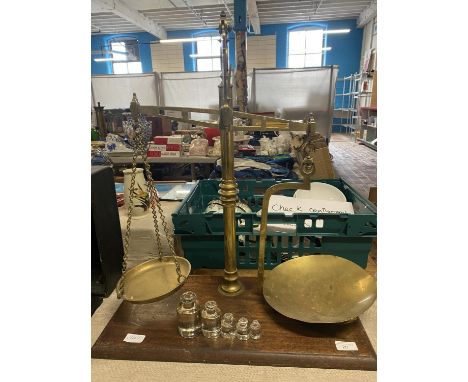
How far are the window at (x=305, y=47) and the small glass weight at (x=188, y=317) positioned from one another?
32.3 ft

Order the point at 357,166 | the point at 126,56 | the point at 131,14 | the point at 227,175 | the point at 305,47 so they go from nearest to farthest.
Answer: the point at 227,175
the point at 357,166
the point at 131,14
the point at 305,47
the point at 126,56

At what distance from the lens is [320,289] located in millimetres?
745

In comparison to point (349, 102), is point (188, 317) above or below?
below

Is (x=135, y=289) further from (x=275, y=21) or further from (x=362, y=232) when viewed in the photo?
(x=275, y=21)

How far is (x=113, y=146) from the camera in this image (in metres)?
2.33

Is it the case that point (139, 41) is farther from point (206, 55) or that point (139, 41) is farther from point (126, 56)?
point (206, 55)

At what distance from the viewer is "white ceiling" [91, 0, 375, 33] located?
283 inches

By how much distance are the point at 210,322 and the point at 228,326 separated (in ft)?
0.14

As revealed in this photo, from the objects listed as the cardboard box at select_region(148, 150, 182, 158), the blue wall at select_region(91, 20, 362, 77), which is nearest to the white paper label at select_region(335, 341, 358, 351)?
the cardboard box at select_region(148, 150, 182, 158)

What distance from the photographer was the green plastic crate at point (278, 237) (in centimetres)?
81

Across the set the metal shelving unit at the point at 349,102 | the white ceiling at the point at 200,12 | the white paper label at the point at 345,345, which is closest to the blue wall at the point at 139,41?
the white ceiling at the point at 200,12

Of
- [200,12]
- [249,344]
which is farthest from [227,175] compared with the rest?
[200,12]

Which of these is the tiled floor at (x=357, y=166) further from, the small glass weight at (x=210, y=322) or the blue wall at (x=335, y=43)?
the blue wall at (x=335, y=43)

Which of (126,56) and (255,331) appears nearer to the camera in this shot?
(255,331)
